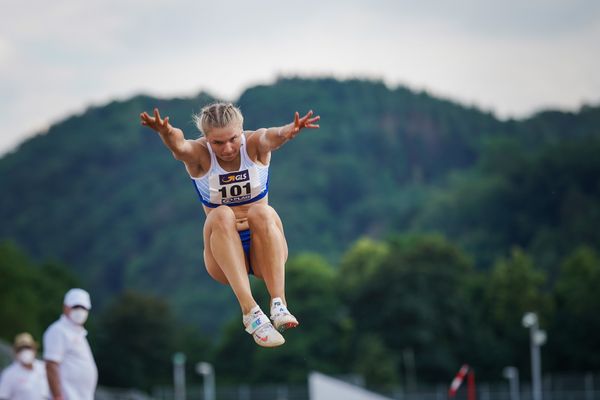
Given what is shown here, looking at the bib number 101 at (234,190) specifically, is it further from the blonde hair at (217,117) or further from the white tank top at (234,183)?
the blonde hair at (217,117)

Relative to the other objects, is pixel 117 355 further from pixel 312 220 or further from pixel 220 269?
pixel 220 269

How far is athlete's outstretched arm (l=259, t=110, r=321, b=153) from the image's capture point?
13.0 meters

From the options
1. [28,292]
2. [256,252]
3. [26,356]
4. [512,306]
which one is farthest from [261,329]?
[512,306]

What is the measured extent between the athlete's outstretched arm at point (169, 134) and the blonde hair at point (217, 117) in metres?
0.25

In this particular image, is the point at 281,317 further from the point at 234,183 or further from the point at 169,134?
the point at 169,134

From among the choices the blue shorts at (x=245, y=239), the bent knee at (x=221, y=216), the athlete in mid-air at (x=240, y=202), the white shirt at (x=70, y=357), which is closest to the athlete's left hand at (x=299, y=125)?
the athlete in mid-air at (x=240, y=202)

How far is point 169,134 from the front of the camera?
12.9 metres

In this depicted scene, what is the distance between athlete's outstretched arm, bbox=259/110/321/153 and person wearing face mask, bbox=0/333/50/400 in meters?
4.15

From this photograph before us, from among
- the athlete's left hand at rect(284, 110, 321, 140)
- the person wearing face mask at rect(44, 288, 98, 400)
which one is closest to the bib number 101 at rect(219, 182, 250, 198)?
the athlete's left hand at rect(284, 110, 321, 140)

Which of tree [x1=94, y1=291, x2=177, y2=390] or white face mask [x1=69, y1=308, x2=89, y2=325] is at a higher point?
tree [x1=94, y1=291, x2=177, y2=390]

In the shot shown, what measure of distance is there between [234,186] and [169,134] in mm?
1124

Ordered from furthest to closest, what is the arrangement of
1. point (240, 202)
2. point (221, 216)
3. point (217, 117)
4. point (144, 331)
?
point (144, 331), point (240, 202), point (221, 216), point (217, 117)

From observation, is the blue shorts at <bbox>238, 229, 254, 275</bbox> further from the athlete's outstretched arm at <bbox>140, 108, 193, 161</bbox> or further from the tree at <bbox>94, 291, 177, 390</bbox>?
the tree at <bbox>94, 291, 177, 390</bbox>

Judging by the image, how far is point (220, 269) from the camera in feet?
46.4
